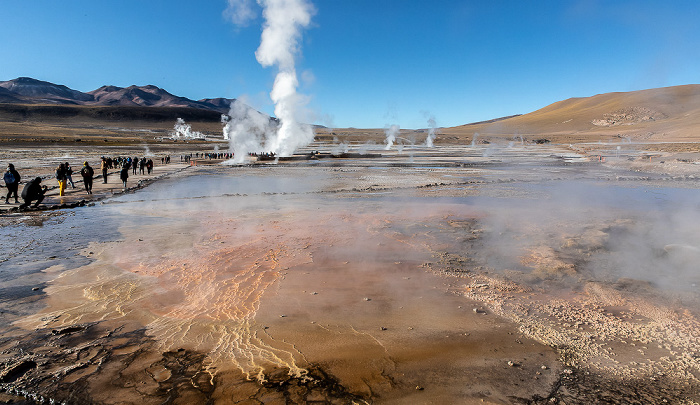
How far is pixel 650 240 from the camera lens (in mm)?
8414

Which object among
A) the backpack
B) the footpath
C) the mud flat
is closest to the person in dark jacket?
the footpath

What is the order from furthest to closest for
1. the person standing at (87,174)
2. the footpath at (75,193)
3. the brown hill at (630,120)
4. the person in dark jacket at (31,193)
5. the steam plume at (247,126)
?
the brown hill at (630,120) → the steam plume at (247,126) → the person standing at (87,174) → the footpath at (75,193) → the person in dark jacket at (31,193)

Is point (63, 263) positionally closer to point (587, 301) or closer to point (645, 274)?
point (587, 301)

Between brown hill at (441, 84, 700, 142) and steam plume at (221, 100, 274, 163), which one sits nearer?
steam plume at (221, 100, 274, 163)

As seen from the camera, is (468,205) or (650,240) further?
(468,205)

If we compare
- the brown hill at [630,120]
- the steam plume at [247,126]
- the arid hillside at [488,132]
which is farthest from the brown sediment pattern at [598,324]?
the brown hill at [630,120]

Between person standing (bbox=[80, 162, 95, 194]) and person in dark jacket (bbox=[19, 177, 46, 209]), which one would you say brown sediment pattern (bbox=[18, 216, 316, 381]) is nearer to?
person in dark jacket (bbox=[19, 177, 46, 209])

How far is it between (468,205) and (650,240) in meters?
5.28

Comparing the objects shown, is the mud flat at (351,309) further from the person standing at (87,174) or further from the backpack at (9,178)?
the person standing at (87,174)

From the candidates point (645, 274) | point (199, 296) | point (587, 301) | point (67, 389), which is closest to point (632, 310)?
point (587, 301)

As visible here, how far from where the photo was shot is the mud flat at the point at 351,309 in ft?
11.9

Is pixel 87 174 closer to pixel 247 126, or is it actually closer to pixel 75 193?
pixel 75 193

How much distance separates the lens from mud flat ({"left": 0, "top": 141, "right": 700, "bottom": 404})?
3.62 meters

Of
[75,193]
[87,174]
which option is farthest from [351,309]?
[75,193]
